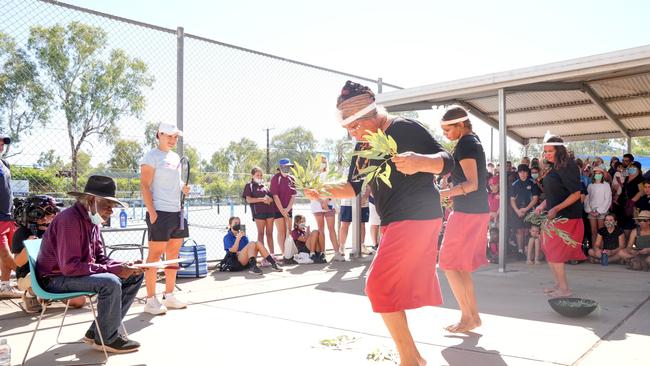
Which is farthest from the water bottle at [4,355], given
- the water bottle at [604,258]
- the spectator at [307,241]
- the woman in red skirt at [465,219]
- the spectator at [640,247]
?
the water bottle at [604,258]

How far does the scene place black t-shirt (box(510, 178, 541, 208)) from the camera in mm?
10348

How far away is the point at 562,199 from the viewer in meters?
6.02

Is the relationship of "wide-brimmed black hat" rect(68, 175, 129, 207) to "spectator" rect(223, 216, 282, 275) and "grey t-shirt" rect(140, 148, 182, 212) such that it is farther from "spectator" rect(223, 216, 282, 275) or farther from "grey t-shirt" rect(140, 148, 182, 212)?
"spectator" rect(223, 216, 282, 275)

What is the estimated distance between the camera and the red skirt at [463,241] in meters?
4.60

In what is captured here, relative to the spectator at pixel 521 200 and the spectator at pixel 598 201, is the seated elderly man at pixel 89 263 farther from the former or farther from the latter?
the spectator at pixel 598 201

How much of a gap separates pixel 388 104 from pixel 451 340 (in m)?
6.58

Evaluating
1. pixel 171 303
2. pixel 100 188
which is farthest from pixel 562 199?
pixel 100 188

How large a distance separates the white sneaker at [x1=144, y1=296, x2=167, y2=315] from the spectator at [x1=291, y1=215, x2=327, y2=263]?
4435mm

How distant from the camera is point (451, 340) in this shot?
181 inches

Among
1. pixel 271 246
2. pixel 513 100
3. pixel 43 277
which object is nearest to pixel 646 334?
pixel 43 277

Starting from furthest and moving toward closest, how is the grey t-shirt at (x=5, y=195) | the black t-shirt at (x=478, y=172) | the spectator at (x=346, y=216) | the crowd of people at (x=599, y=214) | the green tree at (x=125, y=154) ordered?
the green tree at (x=125, y=154) → the spectator at (x=346, y=216) → the crowd of people at (x=599, y=214) → the grey t-shirt at (x=5, y=195) → the black t-shirt at (x=478, y=172)

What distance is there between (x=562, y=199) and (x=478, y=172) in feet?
6.75

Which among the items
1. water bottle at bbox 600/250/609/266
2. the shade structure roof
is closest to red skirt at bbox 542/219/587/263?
the shade structure roof

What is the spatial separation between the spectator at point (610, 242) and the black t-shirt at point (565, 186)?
4393mm
